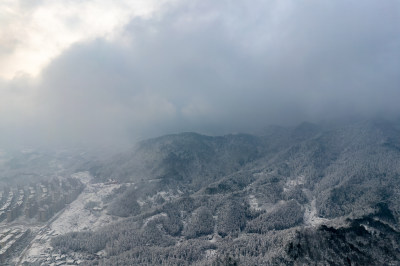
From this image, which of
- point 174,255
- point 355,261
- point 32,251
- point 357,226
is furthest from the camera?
point 32,251

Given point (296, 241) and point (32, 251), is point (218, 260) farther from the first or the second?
point (32, 251)

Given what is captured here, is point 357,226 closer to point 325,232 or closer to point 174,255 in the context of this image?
point 325,232

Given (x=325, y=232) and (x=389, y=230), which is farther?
(x=389, y=230)

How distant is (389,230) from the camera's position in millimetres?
172625

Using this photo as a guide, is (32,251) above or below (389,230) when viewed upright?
above

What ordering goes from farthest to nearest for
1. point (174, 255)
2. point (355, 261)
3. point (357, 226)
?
1. point (174, 255)
2. point (357, 226)
3. point (355, 261)

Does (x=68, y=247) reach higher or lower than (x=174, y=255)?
higher

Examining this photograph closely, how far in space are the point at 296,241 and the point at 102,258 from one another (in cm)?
12093

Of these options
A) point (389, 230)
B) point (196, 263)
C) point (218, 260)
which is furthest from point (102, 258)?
point (389, 230)

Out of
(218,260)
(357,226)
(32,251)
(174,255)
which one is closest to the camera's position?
(218,260)

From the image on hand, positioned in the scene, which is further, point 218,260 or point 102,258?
point 102,258

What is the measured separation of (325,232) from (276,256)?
3027 centimetres

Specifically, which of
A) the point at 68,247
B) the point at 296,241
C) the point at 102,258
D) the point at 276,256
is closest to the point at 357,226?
the point at 296,241

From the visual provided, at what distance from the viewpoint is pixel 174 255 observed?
17725 centimetres
